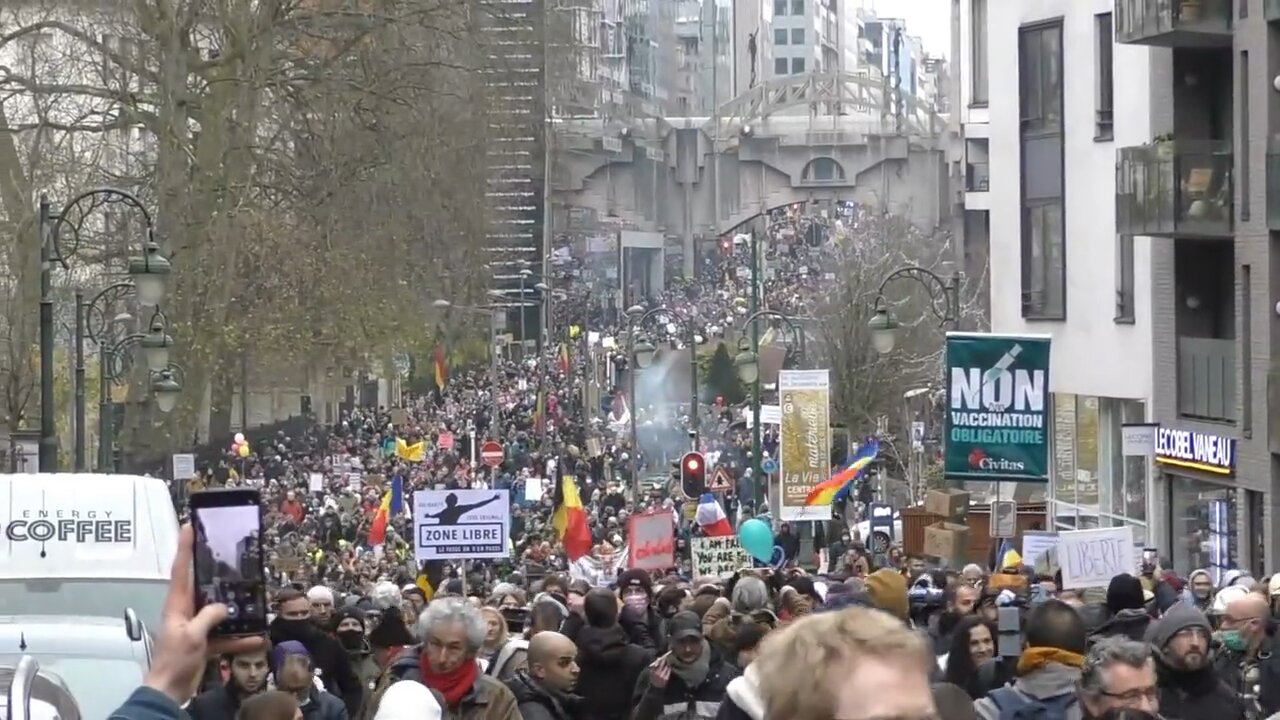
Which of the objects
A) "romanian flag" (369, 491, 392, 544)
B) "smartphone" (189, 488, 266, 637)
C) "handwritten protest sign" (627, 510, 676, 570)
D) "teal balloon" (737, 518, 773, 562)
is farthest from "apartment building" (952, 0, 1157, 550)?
"smartphone" (189, 488, 266, 637)

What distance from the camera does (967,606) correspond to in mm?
12492

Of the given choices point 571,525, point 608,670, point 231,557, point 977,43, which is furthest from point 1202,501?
point 231,557

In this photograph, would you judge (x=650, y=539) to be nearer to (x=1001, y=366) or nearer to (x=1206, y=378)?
(x=1001, y=366)

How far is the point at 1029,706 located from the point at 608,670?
367cm

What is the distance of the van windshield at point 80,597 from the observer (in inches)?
433

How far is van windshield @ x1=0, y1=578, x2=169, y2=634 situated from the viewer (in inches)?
433

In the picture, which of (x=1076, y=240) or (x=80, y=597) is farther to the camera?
(x=1076, y=240)

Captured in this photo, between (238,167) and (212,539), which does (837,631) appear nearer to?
(212,539)

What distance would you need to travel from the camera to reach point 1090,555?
16531 mm

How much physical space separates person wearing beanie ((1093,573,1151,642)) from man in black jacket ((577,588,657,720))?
191 cm

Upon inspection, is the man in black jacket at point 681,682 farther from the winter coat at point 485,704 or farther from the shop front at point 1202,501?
the shop front at point 1202,501

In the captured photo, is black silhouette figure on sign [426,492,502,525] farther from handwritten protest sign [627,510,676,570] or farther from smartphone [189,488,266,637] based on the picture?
smartphone [189,488,266,637]

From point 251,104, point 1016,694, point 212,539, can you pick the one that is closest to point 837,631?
point 212,539

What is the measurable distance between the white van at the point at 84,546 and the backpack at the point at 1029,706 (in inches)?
179
